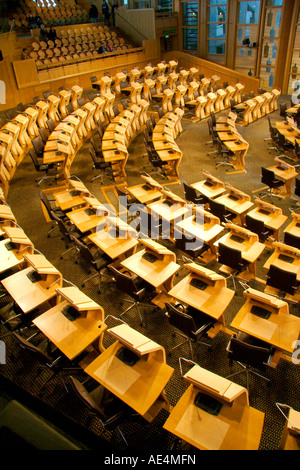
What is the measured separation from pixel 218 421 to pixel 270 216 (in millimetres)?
4316

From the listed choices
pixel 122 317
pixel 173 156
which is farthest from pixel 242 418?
pixel 173 156

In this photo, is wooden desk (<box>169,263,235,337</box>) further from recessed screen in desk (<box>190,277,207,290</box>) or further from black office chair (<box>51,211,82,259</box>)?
black office chair (<box>51,211,82,259</box>)

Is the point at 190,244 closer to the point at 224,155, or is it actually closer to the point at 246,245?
the point at 246,245

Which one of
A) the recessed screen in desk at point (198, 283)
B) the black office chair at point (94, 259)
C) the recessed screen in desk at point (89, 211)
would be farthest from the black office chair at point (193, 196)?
the recessed screen in desk at point (198, 283)

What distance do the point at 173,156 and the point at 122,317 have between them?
210 inches

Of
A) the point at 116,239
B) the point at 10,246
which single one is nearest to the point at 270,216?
the point at 116,239

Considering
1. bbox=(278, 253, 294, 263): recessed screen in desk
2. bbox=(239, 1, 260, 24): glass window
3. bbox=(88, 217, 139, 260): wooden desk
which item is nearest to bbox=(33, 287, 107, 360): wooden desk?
bbox=(88, 217, 139, 260): wooden desk

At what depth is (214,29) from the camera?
Result: 18.2 metres

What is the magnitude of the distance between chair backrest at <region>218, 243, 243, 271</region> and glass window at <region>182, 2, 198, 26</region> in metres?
18.4

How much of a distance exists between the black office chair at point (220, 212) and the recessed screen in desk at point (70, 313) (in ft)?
11.7

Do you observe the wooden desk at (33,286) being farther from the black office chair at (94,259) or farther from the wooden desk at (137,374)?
the wooden desk at (137,374)

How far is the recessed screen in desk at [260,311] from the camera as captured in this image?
4285mm

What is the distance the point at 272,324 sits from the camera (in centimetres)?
418

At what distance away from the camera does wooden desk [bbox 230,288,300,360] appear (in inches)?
157
